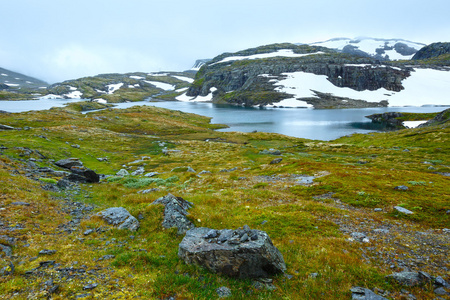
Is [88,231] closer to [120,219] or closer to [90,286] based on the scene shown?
[120,219]

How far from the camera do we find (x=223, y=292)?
795 centimetres

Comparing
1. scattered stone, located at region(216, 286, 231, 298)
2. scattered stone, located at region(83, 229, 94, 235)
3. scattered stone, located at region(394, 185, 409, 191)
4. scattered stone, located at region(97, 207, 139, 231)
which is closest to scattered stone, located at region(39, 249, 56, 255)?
scattered stone, located at region(83, 229, 94, 235)

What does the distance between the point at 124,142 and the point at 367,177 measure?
213 ft

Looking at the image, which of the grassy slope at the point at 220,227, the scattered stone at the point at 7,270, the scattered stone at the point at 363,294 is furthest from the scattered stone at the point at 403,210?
the scattered stone at the point at 7,270

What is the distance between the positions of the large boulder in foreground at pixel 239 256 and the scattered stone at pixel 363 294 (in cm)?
253

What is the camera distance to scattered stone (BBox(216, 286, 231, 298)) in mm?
7806

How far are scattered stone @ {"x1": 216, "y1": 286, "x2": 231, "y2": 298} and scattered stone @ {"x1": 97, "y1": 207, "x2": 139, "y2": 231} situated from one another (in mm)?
6679

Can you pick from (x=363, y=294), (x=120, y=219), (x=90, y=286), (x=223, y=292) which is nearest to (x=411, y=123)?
(x=363, y=294)

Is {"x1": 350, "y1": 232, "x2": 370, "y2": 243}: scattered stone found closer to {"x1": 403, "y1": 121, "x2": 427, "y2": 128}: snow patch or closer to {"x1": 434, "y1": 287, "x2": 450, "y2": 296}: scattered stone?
{"x1": 434, "y1": 287, "x2": 450, "y2": 296}: scattered stone

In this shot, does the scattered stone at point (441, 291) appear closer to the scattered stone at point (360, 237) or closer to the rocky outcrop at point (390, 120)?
the scattered stone at point (360, 237)

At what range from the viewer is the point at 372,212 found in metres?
16.3

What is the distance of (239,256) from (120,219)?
325 inches

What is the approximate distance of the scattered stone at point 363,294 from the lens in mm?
7314

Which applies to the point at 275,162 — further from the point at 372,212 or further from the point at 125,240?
the point at 125,240
